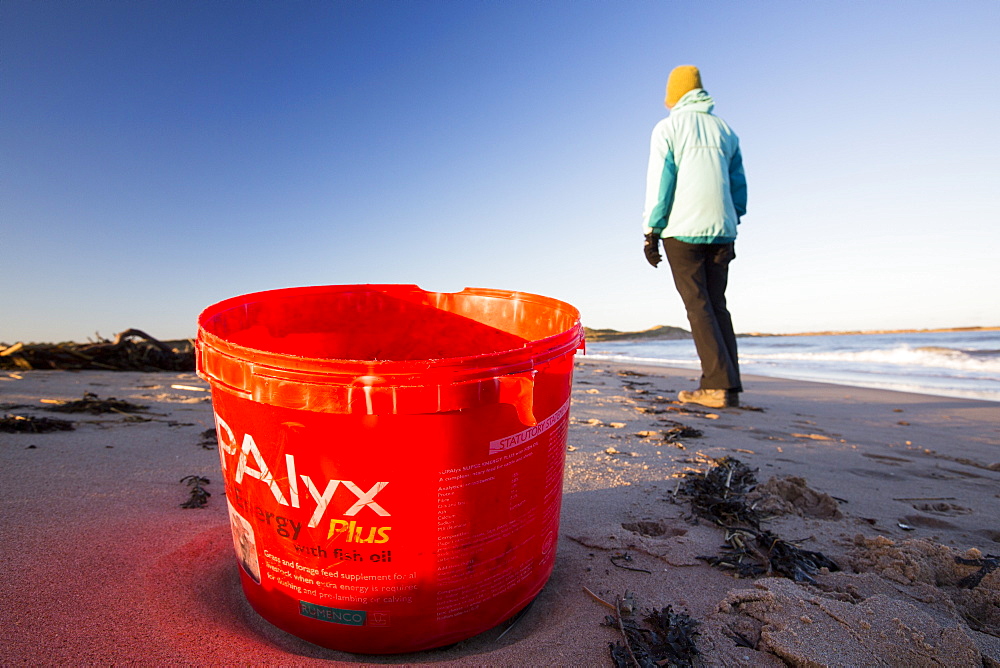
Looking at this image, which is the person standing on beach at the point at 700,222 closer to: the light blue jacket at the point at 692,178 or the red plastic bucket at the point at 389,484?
the light blue jacket at the point at 692,178

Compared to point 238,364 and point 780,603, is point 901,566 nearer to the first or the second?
point 780,603

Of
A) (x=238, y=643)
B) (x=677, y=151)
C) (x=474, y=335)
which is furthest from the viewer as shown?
(x=677, y=151)

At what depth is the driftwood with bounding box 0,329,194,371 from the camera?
5.00m

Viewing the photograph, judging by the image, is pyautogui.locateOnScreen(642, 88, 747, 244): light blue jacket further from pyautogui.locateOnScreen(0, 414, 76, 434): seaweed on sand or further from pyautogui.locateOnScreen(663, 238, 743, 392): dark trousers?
pyautogui.locateOnScreen(0, 414, 76, 434): seaweed on sand

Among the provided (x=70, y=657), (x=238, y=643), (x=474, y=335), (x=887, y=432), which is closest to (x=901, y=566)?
(x=474, y=335)

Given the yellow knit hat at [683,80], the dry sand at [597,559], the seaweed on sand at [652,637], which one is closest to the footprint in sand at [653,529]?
the dry sand at [597,559]

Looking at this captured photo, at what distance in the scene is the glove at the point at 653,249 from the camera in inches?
173

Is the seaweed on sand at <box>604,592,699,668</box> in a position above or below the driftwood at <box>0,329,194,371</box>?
below

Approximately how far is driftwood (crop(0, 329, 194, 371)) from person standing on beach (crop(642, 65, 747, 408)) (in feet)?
17.4

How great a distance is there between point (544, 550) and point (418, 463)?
48 centimetres

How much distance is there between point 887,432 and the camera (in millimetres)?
3385

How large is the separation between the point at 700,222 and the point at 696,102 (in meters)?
1.19

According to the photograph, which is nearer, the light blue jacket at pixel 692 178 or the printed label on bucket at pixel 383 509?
the printed label on bucket at pixel 383 509

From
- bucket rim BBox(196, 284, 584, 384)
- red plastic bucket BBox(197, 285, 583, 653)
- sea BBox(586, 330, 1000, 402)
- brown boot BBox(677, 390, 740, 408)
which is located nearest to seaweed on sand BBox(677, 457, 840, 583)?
red plastic bucket BBox(197, 285, 583, 653)
